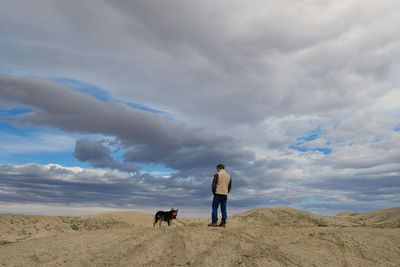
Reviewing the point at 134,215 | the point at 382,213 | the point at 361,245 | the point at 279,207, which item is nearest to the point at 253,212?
the point at 279,207

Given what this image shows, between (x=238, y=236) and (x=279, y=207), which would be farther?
(x=279, y=207)

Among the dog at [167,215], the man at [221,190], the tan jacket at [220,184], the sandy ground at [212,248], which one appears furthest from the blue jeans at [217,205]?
the dog at [167,215]

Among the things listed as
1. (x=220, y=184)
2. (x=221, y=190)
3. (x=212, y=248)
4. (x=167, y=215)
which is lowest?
(x=212, y=248)

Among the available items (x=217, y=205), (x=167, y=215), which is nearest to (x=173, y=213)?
(x=167, y=215)

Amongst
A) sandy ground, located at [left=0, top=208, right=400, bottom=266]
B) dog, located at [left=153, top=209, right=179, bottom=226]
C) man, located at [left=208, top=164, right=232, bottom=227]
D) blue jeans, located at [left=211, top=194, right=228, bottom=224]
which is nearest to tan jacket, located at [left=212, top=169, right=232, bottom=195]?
man, located at [left=208, top=164, right=232, bottom=227]

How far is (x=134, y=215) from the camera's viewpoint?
119 ft

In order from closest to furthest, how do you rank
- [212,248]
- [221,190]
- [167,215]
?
[212,248] → [221,190] → [167,215]

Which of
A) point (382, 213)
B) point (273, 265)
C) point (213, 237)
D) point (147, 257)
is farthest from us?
point (382, 213)

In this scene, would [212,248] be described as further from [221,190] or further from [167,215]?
[167,215]

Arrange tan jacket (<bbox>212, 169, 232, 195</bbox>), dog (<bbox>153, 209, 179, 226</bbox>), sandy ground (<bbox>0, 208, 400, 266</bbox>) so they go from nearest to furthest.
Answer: sandy ground (<bbox>0, 208, 400, 266</bbox>) < tan jacket (<bbox>212, 169, 232, 195</bbox>) < dog (<bbox>153, 209, 179, 226</bbox>)

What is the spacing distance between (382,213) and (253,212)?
12.7 meters

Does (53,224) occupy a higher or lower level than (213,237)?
higher

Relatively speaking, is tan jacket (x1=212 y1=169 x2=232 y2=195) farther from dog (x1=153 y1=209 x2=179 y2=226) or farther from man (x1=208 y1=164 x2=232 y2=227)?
dog (x1=153 y1=209 x2=179 y2=226)

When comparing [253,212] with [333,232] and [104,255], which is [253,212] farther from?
[104,255]
